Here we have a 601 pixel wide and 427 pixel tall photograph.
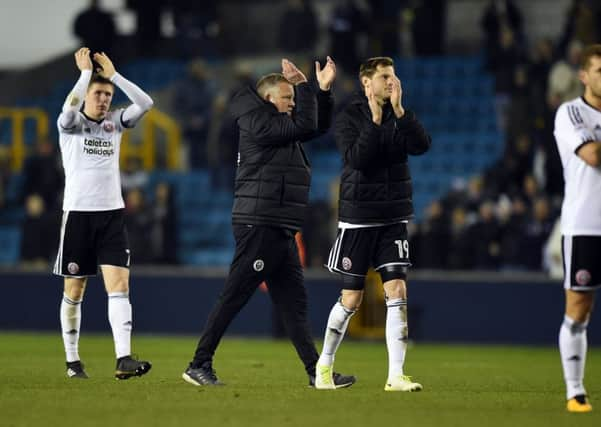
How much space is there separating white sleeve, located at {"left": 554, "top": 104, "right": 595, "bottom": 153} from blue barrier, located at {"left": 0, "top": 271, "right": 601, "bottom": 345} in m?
9.36

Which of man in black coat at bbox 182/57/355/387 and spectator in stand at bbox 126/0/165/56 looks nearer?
man in black coat at bbox 182/57/355/387

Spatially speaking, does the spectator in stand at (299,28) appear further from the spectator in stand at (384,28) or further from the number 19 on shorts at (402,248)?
the number 19 on shorts at (402,248)

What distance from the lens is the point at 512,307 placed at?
19.0 meters

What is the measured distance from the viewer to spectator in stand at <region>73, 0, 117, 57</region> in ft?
88.6

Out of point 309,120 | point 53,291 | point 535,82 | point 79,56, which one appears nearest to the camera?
point 309,120

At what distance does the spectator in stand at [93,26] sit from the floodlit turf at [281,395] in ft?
38.4

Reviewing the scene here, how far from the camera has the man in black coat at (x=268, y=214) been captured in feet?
36.6

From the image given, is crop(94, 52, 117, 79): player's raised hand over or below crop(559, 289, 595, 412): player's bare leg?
over

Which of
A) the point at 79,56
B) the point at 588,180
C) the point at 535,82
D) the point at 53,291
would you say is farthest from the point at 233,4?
the point at 588,180

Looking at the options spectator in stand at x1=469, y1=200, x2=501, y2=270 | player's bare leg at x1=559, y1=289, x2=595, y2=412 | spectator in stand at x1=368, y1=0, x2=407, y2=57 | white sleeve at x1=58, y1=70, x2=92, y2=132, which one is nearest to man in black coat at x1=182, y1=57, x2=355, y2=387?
white sleeve at x1=58, y1=70, x2=92, y2=132

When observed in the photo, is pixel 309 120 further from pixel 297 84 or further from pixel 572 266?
pixel 572 266

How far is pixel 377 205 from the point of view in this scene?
10945 millimetres

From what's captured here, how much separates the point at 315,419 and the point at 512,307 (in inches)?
406

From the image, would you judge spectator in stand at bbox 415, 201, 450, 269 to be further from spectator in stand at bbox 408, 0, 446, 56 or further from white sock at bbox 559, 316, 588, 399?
white sock at bbox 559, 316, 588, 399
